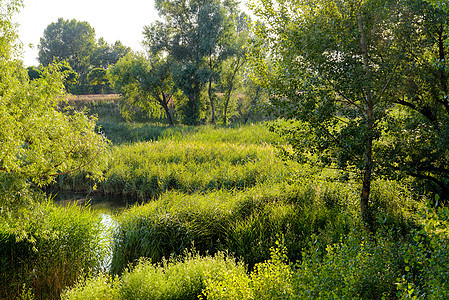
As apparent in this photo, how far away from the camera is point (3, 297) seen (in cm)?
602

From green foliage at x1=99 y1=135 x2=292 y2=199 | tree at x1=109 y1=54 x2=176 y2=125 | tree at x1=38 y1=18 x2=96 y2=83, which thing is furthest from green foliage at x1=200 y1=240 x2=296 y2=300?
tree at x1=38 y1=18 x2=96 y2=83

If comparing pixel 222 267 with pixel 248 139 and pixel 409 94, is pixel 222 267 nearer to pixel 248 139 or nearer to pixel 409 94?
pixel 409 94

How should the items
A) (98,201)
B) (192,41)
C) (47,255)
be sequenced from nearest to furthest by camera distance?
(47,255)
(98,201)
(192,41)

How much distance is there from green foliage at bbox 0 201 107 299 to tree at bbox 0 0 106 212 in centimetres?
77

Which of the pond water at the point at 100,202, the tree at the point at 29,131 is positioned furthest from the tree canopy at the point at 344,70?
the pond water at the point at 100,202

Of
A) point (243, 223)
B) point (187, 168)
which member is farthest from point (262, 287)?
point (187, 168)

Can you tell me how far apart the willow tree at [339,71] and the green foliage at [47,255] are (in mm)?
5069

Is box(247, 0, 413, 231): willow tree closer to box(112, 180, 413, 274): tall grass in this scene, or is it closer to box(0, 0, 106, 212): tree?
box(112, 180, 413, 274): tall grass

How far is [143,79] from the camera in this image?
81.0ft

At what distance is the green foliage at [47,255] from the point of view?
20.2 ft

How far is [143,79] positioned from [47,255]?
20009 millimetres

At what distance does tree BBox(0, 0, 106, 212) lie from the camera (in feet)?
16.3

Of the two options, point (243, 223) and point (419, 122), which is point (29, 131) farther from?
point (419, 122)

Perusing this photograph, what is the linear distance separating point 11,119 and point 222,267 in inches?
166
